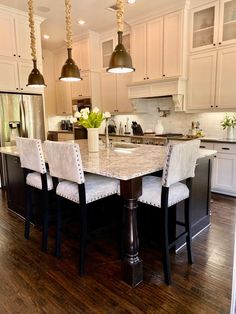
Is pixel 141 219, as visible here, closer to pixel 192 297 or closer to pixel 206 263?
pixel 206 263

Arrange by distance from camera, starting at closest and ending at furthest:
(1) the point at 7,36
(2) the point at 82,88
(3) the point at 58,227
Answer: (3) the point at 58,227
(1) the point at 7,36
(2) the point at 82,88

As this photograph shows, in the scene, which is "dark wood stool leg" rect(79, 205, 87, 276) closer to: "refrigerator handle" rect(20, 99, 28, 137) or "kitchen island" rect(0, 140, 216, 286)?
"kitchen island" rect(0, 140, 216, 286)

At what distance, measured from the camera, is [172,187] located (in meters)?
2.05

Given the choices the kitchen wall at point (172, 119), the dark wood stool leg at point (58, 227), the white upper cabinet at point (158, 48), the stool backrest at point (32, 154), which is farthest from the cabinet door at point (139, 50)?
the dark wood stool leg at point (58, 227)

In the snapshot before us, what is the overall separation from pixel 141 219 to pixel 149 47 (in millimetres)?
3626

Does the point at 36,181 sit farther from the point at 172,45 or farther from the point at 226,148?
the point at 172,45

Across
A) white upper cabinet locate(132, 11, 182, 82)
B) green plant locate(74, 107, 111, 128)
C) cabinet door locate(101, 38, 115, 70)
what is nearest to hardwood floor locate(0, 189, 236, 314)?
green plant locate(74, 107, 111, 128)

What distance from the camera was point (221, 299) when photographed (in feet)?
5.78

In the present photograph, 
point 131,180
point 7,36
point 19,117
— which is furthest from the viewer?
point 19,117

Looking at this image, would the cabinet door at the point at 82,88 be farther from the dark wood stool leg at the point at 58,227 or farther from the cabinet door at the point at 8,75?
the dark wood stool leg at the point at 58,227

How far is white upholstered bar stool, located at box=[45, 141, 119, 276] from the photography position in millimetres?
1924

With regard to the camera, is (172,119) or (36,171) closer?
(36,171)

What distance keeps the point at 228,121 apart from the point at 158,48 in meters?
1.94

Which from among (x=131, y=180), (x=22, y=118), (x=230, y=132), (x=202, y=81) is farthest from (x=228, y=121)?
(x=22, y=118)
